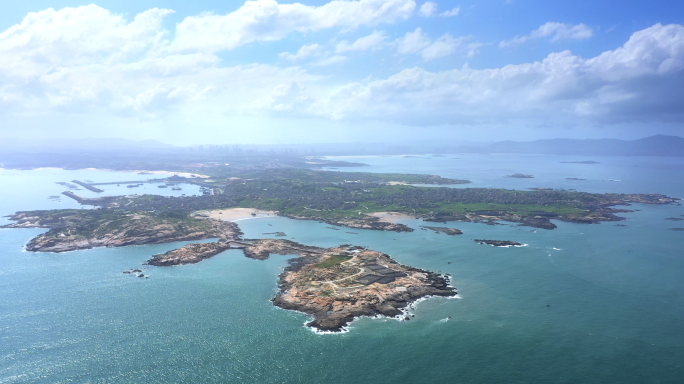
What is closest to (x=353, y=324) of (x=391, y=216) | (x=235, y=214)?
(x=391, y=216)

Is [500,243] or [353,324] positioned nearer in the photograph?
[353,324]

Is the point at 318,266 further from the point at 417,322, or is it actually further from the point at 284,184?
the point at 284,184

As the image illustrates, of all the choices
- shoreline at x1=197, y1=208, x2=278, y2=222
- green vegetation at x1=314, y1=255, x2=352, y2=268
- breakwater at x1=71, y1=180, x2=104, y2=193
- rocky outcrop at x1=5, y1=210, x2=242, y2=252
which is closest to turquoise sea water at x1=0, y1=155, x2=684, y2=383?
rocky outcrop at x1=5, y1=210, x2=242, y2=252

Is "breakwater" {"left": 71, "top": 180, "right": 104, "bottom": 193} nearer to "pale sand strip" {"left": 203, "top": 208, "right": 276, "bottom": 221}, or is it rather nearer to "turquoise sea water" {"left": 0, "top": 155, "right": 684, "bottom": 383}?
"pale sand strip" {"left": 203, "top": 208, "right": 276, "bottom": 221}

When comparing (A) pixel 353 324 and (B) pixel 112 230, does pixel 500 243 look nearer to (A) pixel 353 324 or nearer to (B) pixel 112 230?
(A) pixel 353 324

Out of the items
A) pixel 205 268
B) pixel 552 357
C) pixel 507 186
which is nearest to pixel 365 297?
pixel 552 357

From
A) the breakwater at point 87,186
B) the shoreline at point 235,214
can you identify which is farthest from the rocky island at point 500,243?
the breakwater at point 87,186
